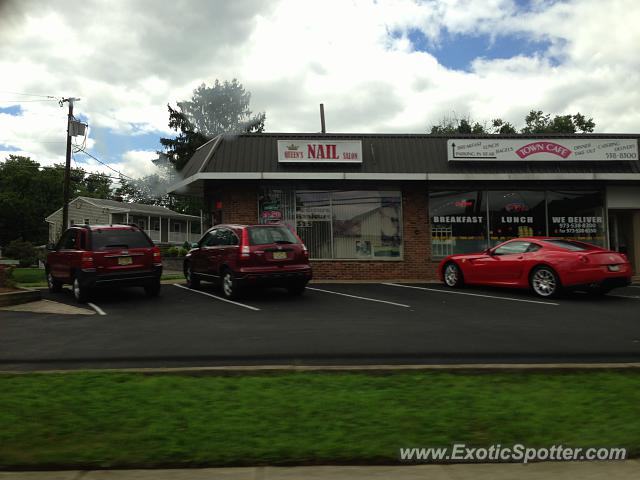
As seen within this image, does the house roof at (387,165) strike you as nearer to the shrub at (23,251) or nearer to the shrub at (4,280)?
the shrub at (4,280)

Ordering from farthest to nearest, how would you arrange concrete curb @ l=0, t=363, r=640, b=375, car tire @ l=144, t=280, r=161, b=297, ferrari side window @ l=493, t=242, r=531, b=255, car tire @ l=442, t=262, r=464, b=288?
car tire @ l=442, t=262, r=464, b=288 < ferrari side window @ l=493, t=242, r=531, b=255 < car tire @ l=144, t=280, r=161, b=297 < concrete curb @ l=0, t=363, r=640, b=375

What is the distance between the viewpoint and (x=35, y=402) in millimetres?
4164

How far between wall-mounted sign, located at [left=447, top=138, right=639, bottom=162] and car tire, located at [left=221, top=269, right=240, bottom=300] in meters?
9.23

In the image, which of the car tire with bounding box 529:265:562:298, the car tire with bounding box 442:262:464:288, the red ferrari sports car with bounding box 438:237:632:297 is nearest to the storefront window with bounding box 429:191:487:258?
the car tire with bounding box 442:262:464:288

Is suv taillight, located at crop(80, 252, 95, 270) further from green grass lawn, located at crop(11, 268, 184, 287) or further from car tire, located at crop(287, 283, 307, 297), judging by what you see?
car tire, located at crop(287, 283, 307, 297)

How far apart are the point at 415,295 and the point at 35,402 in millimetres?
9001

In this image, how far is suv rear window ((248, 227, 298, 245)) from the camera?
10758 mm

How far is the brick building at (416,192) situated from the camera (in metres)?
16.4

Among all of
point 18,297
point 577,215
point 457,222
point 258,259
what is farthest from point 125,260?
point 577,215

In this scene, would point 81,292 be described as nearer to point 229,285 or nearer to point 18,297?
point 18,297

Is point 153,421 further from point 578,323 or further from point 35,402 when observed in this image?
point 578,323

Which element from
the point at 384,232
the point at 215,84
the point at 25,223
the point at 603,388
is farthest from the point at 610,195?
the point at 25,223

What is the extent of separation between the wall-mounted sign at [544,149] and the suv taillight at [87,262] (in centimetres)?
1149

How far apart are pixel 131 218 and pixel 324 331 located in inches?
1550
